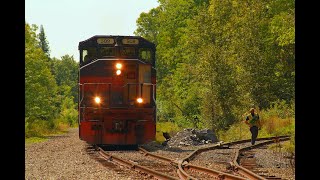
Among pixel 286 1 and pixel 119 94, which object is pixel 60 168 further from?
pixel 286 1

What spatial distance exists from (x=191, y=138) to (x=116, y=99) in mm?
5577

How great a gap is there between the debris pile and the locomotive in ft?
11.8

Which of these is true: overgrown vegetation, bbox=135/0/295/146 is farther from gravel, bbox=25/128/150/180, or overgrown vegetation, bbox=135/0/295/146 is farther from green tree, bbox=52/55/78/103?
green tree, bbox=52/55/78/103

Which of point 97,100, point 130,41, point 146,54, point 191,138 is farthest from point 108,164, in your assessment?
point 191,138

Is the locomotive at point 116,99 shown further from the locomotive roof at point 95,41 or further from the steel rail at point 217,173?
the steel rail at point 217,173

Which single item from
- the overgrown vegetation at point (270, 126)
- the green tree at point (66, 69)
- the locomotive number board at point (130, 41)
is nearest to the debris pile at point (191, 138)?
the overgrown vegetation at point (270, 126)

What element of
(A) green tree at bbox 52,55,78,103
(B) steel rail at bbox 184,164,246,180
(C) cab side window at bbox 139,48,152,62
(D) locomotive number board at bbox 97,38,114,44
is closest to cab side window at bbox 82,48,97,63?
(D) locomotive number board at bbox 97,38,114,44

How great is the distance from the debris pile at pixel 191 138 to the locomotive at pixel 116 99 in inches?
141

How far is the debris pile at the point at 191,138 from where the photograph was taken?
22.7 metres

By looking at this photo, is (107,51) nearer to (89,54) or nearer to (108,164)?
(89,54)

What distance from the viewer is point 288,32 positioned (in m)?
25.9

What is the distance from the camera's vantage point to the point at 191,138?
23391mm

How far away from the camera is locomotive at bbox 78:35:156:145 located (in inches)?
747
